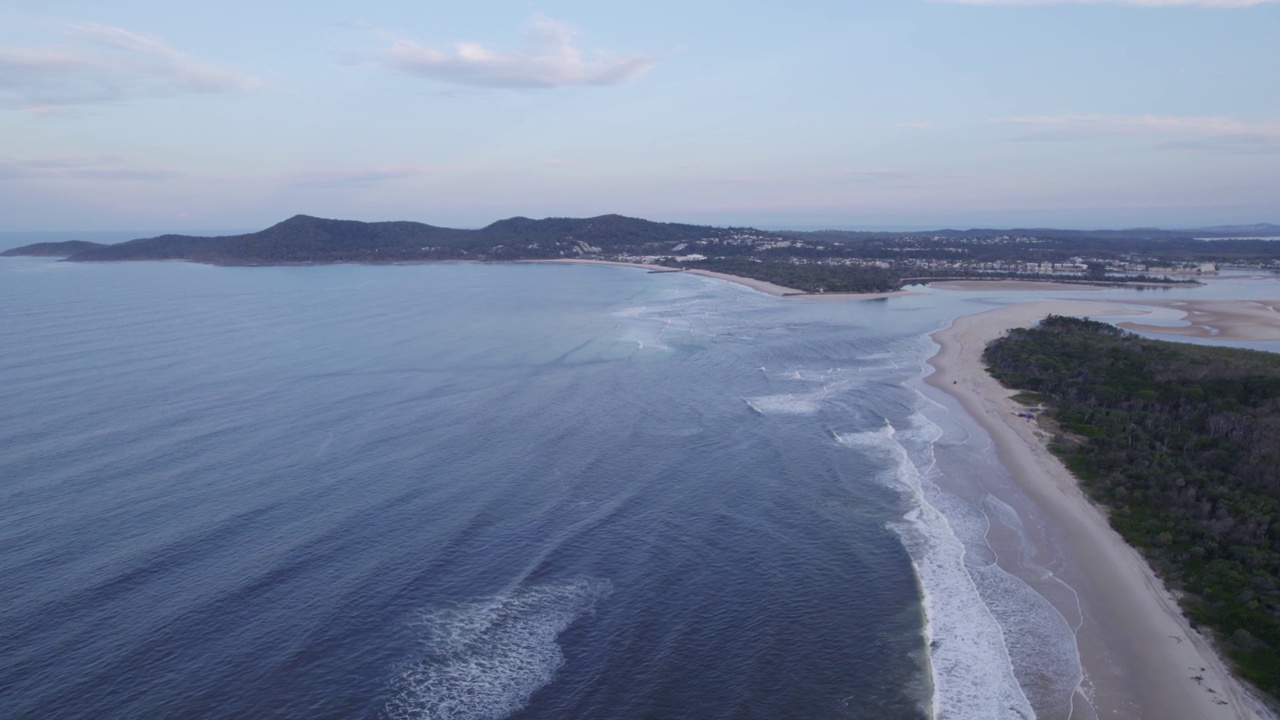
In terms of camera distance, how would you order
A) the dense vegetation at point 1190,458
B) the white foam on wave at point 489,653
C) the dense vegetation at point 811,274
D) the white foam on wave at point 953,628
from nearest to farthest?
the white foam on wave at point 489,653, the white foam on wave at point 953,628, the dense vegetation at point 1190,458, the dense vegetation at point 811,274

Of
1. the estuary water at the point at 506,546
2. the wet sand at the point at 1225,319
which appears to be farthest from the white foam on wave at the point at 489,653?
the wet sand at the point at 1225,319

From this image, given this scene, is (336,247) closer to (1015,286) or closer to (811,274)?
(811,274)

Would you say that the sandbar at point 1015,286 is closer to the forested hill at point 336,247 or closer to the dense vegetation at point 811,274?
the dense vegetation at point 811,274

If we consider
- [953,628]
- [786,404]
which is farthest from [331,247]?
[953,628]

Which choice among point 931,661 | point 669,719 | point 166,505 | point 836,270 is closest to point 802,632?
point 931,661

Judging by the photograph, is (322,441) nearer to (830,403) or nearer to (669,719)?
(669,719)

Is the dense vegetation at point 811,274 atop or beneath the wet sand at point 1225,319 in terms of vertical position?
atop

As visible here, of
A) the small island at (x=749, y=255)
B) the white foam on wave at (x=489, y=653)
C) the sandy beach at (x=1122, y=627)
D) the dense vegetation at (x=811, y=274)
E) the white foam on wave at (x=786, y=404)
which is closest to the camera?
the white foam on wave at (x=489, y=653)

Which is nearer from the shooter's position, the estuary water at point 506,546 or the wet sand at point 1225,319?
the estuary water at point 506,546
